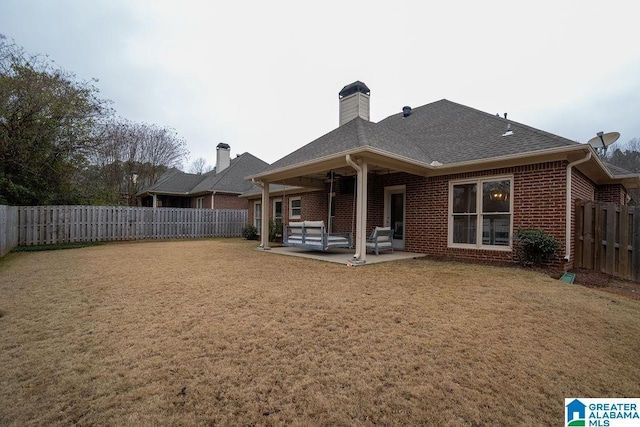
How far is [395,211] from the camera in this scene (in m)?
9.96

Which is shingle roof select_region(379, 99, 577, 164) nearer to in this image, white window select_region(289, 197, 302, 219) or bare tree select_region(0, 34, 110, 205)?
white window select_region(289, 197, 302, 219)

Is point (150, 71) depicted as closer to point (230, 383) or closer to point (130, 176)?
point (130, 176)

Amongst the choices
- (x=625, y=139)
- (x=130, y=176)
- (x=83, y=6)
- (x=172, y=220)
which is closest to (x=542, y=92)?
(x=83, y=6)

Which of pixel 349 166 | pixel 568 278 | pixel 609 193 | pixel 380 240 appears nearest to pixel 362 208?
pixel 380 240

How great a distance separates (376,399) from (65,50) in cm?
1667

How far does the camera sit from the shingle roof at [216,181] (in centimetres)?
2036

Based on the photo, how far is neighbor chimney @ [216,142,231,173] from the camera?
22.6 metres

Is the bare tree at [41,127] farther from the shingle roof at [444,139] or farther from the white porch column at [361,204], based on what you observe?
the white porch column at [361,204]

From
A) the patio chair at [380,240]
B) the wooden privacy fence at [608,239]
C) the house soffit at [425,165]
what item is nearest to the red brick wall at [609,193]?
the house soffit at [425,165]

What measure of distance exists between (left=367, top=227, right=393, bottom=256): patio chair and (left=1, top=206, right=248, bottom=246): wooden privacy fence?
11.7 metres

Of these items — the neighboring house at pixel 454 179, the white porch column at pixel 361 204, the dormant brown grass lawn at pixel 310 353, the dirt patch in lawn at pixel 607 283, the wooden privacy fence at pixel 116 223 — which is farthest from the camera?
the wooden privacy fence at pixel 116 223

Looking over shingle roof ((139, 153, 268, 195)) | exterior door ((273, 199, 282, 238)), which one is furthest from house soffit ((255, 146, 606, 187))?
shingle roof ((139, 153, 268, 195))

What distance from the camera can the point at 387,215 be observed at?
9.99 metres

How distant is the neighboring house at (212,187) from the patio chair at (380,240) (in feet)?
43.9
